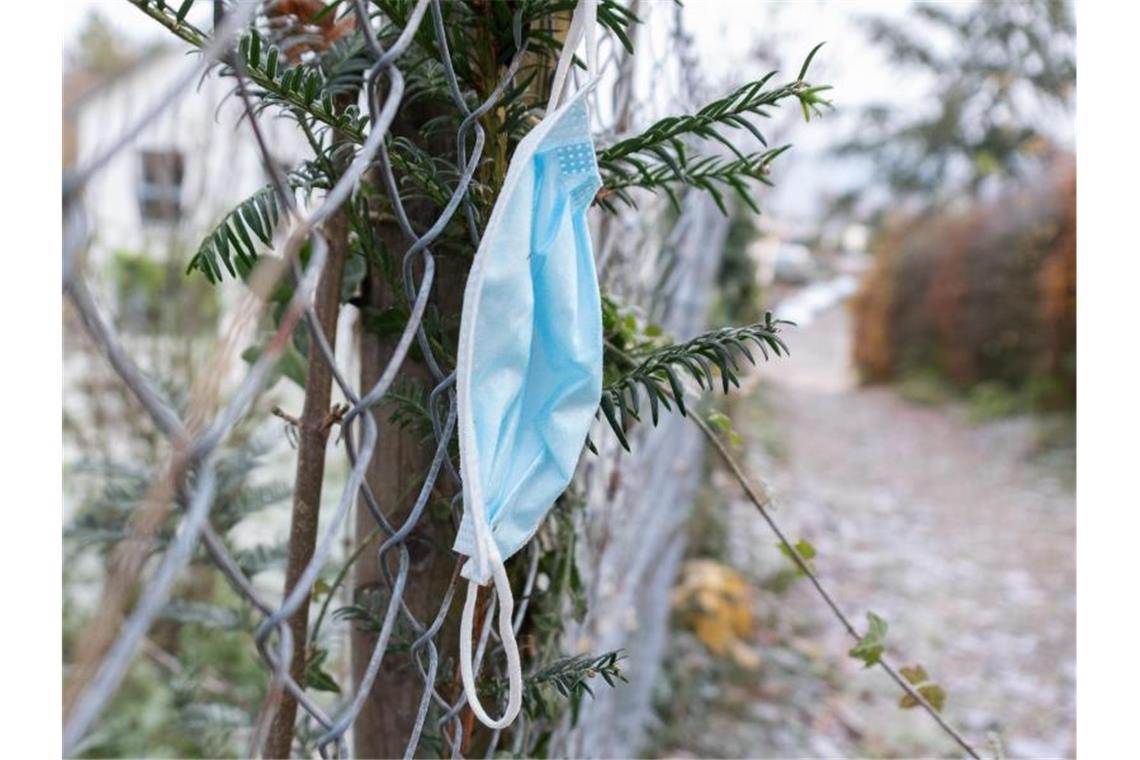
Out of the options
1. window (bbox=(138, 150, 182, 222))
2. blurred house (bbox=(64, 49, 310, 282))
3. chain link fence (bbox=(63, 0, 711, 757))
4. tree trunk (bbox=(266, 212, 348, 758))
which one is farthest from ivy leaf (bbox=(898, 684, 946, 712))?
window (bbox=(138, 150, 182, 222))

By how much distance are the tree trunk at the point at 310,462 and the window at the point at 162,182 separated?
2.20m

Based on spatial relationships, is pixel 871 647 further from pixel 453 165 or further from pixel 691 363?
pixel 453 165

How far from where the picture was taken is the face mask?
51cm

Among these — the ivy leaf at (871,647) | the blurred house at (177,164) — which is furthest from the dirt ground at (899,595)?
the blurred house at (177,164)

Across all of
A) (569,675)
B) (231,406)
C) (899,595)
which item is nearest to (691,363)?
(569,675)

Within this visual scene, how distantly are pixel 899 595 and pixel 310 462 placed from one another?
10.7ft

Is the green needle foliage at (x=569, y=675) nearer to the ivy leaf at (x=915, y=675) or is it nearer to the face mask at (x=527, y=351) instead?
the face mask at (x=527, y=351)

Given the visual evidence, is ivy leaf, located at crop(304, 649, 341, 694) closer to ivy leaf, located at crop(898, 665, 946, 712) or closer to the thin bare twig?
the thin bare twig

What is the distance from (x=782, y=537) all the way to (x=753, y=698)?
199 cm

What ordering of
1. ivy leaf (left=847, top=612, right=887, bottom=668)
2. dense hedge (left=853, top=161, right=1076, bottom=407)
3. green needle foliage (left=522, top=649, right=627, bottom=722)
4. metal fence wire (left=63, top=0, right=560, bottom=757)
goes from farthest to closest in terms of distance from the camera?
dense hedge (left=853, top=161, right=1076, bottom=407), ivy leaf (left=847, top=612, right=887, bottom=668), green needle foliage (left=522, top=649, right=627, bottom=722), metal fence wire (left=63, top=0, right=560, bottom=757)

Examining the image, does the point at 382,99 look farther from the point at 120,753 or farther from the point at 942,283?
the point at 942,283

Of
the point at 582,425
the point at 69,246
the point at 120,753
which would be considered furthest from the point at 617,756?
the point at 69,246

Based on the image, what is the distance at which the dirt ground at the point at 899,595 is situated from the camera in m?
2.49

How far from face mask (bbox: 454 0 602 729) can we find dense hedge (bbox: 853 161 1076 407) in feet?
19.7
